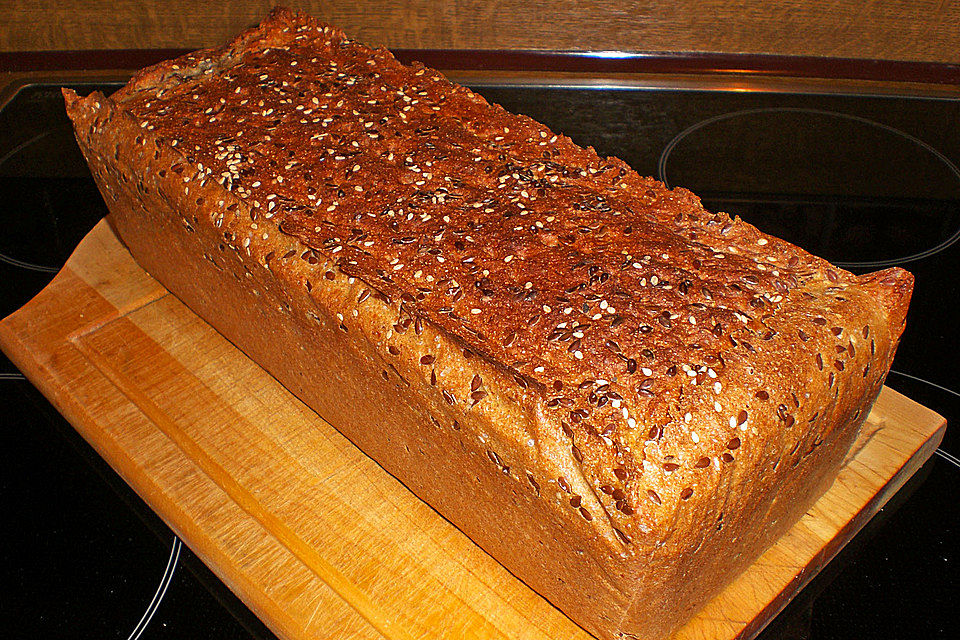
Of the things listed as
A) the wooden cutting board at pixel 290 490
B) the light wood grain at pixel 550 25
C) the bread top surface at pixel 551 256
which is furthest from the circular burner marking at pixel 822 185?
the bread top surface at pixel 551 256

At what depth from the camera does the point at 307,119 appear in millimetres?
1764

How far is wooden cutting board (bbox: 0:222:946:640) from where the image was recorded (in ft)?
4.76

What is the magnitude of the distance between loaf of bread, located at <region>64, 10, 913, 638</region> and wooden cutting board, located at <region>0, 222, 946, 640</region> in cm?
6

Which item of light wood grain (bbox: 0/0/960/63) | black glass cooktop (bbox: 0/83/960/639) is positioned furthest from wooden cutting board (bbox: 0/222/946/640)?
light wood grain (bbox: 0/0/960/63)

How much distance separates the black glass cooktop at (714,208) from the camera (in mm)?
1507

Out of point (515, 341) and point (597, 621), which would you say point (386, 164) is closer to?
point (515, 341)

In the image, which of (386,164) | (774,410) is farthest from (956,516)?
(386,164)

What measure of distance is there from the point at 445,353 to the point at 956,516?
1101 millimetres

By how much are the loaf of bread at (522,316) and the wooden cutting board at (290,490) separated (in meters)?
0.06

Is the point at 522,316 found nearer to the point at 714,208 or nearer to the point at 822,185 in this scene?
the point at 714,208

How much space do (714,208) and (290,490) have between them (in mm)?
1391

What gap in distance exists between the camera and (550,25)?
291cm

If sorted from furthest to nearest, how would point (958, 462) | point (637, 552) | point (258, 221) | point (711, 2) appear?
point (711, 2), point (958, 462), point (258, 221), point (637, 552)

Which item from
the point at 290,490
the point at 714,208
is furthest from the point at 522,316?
the point at 714,208
